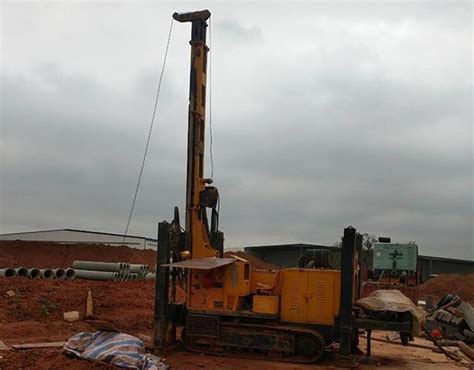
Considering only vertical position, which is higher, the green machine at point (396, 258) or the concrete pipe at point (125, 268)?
the green machine at point (396, 258)

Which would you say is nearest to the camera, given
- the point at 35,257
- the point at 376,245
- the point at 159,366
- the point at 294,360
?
the point at 159,366

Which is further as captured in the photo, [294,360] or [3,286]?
[3,286]

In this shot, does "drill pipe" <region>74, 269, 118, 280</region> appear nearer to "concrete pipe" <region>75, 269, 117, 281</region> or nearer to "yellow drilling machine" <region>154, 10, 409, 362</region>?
"concrete pipe" <region>75, 269, 117, 281</region>

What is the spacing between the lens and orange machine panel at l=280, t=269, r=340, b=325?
40.6ft

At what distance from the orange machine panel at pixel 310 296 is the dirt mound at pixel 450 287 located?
26.4 meters

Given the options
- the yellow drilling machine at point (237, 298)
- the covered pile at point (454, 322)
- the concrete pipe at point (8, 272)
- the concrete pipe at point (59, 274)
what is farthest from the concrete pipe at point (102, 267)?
the covered pile at point (454, 322)

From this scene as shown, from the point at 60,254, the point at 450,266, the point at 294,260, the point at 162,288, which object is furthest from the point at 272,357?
the point at 450,266

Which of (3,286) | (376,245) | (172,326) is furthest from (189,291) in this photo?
(376,245)

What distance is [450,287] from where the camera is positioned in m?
38.5

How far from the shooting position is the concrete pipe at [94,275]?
937 inches

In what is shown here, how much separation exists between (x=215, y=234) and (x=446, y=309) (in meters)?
9.89

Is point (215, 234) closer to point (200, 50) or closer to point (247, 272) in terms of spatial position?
point (247, 272)

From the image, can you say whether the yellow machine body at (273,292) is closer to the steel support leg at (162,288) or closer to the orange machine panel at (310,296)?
the orange machine panel at (310,296)

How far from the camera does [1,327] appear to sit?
572 inches
